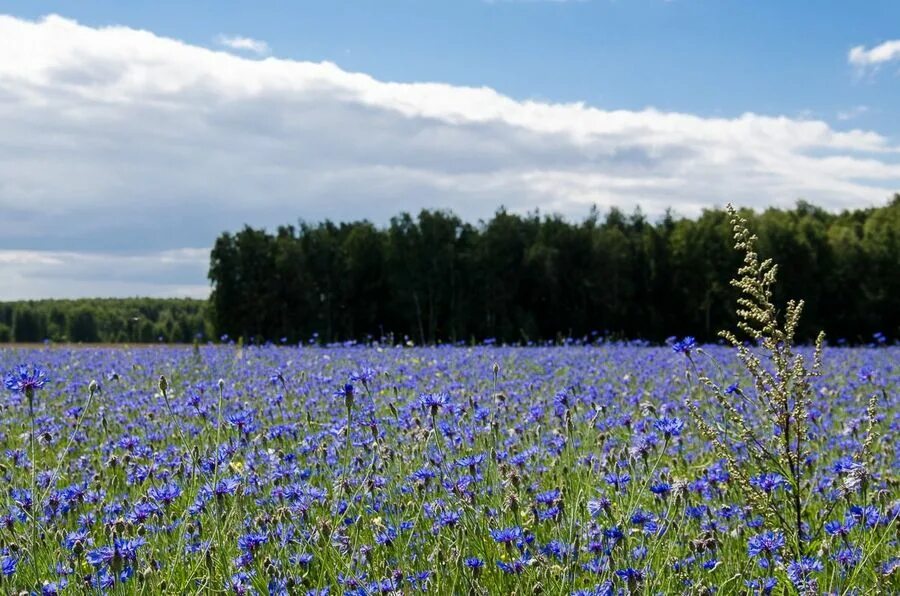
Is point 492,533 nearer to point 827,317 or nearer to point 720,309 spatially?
point 720,309

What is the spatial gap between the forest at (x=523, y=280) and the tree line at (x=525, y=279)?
0.23ft

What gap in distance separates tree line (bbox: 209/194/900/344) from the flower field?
32968 millimetres

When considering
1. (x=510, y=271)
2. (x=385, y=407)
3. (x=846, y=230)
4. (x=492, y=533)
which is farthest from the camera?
(x=846, y=230)

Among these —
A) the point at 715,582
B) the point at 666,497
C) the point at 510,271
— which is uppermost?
the point at 510,271

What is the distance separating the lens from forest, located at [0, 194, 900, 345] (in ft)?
137

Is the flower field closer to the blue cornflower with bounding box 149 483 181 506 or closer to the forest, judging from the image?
the blue cornflower with bounding box 149 483 181 506

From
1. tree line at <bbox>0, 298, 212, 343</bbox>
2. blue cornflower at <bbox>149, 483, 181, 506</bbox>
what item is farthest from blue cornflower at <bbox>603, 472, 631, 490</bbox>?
tree line at <bbox>0, 298, 212, 343</bbox>

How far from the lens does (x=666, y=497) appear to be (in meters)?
4.18

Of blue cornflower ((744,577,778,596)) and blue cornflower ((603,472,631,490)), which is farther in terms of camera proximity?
blue cornflower ((603,472,631,490))

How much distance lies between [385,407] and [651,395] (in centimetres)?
230

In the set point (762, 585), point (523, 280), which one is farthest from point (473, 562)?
point (523, 280)

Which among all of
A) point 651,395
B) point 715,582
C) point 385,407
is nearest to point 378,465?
point 715,582

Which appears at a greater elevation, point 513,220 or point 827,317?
point 513,220

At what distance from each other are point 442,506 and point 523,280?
3959 centimetres
